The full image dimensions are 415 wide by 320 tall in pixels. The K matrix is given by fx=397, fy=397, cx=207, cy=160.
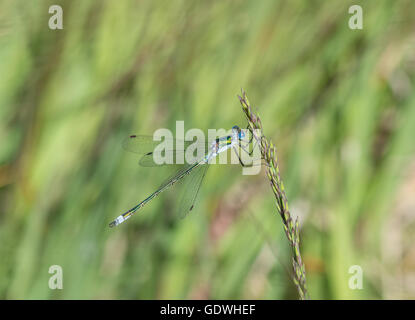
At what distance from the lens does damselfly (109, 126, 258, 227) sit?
1.56 metres

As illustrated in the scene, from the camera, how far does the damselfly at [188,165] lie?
1.56 meters

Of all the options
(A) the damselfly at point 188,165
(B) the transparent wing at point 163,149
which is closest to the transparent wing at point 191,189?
(A) the damselfly at point 188,165

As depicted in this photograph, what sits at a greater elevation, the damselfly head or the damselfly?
the damselfly head

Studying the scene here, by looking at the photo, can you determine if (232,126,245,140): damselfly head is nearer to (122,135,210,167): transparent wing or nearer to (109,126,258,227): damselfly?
(109,126,258,227): damselfly

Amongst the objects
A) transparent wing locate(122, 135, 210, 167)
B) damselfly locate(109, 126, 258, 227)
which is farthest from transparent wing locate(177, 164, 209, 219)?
transparent wing locate(122, 135, 210, 167)

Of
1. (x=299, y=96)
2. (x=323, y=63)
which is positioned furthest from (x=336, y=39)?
(x=299, y=96)

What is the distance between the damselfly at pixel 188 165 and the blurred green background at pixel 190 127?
0.17 ft

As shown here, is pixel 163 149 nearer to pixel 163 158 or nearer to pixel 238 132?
pixel 163 158

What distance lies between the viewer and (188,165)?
1809 millimetres

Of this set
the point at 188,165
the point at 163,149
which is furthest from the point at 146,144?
the point at 188,165

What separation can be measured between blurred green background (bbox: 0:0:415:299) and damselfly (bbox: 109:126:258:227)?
0.17ft

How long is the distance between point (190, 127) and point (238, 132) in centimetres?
21

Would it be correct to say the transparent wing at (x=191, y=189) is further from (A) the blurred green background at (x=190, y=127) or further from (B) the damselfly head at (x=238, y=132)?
(B) the damselfly head at (x=238, y=132)
